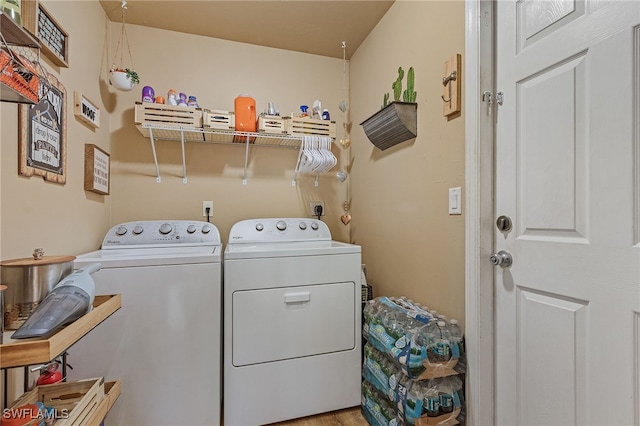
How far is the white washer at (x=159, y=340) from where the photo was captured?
4.38 feet

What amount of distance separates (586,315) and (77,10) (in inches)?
103

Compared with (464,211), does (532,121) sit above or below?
above

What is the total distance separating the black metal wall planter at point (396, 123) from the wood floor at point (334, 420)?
1.62 meters

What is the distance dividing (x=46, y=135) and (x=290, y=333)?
1.45 m

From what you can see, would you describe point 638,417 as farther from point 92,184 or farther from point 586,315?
point 92,184

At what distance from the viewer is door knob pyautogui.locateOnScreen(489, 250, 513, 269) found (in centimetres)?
117

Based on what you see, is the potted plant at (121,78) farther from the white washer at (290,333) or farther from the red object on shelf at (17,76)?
the white washer at (290,333)

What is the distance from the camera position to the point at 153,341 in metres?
1.38

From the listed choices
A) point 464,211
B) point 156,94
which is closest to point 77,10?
point 156,94

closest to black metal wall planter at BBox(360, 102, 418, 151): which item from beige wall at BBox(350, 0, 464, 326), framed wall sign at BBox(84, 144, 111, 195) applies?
beige wall at BBox(350, 0, 464, 326)

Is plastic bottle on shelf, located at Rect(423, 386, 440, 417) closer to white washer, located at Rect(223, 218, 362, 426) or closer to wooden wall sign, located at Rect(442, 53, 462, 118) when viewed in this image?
white washer, located at Rect(223, 218, 362, 426)

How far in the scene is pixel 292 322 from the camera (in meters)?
1.58

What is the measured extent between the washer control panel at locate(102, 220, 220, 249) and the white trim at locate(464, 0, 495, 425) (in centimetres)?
149

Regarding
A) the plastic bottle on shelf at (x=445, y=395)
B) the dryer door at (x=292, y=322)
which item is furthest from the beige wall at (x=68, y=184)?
the plastic bottle on shelf at (x=445, y=395)
